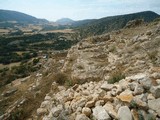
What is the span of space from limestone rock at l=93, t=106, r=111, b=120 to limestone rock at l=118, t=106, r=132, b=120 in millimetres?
325

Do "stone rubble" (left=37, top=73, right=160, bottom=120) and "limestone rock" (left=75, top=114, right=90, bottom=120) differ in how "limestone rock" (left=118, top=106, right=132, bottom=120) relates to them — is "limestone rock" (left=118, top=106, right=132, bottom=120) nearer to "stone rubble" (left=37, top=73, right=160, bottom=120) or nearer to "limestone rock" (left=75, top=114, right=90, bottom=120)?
"stone rubble" (left=37, top=73, right=160, bottom=120)

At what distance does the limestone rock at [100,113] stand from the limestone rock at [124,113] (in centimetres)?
33

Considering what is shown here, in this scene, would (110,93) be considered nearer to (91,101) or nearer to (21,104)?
(91,101)

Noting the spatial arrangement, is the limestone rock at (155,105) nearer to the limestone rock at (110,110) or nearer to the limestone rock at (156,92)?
the limestone rock at (156,92)

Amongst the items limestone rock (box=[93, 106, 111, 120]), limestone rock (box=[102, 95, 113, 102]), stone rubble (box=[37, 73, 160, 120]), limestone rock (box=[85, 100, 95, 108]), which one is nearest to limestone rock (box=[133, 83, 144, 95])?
stone rubble (box=[37, 73, 160, 120])

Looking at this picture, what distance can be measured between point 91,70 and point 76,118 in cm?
785

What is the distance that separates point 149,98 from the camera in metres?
7.12

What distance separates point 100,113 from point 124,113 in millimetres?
658

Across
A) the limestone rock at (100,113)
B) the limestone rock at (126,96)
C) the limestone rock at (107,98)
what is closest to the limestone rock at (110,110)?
the limestone rock at (100,113)

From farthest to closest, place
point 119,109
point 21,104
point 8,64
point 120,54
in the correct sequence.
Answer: point 8,64, point 120,54, point 21,104, point 119,109

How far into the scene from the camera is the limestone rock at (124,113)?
21.2ft

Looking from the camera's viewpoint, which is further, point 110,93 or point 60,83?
point 60,83

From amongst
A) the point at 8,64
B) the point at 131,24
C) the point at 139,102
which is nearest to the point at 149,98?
the point at 139,102

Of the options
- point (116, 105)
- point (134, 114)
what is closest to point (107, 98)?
point (116, 105)
